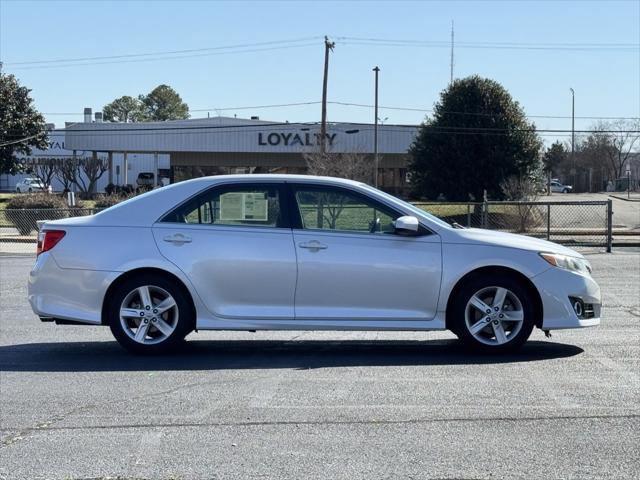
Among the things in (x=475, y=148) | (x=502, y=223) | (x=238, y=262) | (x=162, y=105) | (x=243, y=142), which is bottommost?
(x=502, y=223)

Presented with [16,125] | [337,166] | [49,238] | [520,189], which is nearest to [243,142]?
[16,125]

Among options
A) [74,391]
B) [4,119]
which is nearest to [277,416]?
[74,391]

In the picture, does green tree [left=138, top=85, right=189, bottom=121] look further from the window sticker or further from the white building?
the window sticker

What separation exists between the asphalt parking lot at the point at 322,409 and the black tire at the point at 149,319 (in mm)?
170

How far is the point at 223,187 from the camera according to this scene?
25.6 feet

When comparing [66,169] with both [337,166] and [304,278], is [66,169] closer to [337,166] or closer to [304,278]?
[337,166]

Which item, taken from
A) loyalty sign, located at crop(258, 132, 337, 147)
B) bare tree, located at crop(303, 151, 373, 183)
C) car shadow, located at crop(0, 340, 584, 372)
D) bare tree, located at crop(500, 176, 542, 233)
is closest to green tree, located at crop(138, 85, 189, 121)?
loyalty sign, located at crop(258, 132, 337, 147)

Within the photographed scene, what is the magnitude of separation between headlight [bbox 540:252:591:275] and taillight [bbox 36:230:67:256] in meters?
4.37

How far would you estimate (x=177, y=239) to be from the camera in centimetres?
763

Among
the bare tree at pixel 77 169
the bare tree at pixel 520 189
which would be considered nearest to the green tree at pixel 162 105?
the bare tree at pixel 77 169

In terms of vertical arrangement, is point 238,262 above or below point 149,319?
above

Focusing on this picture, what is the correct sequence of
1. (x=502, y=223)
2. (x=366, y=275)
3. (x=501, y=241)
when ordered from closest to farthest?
1. (x=366, y=275)
2. (x=501, y=241)
3. (x=502, y=223)

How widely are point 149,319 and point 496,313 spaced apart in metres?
3.13

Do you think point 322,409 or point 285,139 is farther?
point 285,139
